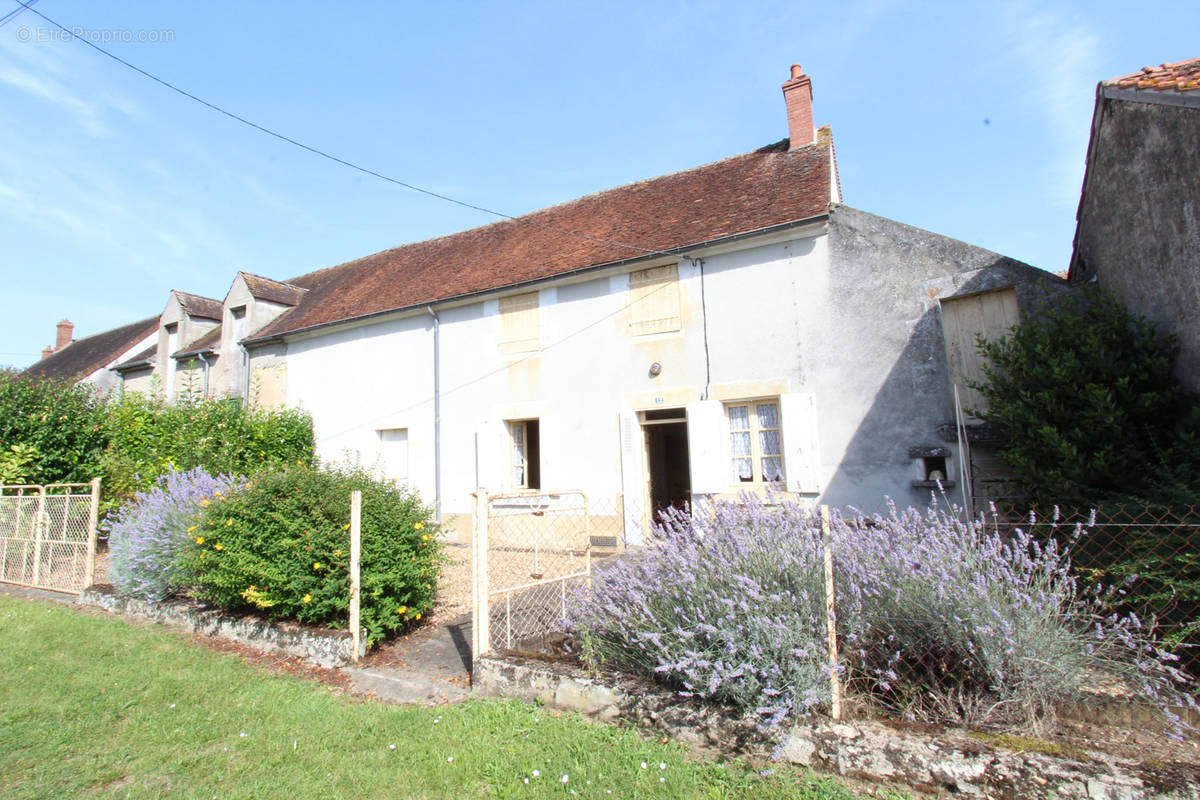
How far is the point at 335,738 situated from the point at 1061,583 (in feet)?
13.1

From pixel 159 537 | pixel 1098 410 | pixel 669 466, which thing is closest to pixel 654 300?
pixel 669 466

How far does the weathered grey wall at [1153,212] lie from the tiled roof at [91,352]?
23.8 meters

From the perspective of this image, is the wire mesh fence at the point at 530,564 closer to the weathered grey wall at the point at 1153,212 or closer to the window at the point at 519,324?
the window at the point at 519,324

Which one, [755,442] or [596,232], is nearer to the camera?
[755,442]

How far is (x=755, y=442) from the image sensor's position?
29.8ft

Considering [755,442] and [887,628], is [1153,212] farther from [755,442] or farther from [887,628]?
[755,442]

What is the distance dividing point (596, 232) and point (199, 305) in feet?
40.1

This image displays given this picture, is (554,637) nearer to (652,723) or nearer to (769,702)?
(652,723)

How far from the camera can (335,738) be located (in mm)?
3691

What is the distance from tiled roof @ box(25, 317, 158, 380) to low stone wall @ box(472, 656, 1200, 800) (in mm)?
21680

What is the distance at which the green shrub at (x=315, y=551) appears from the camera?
207 inches

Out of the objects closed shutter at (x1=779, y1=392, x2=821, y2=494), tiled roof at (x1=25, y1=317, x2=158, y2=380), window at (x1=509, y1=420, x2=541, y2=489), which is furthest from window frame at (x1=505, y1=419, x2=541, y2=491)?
tiled roof at (x1=25, y1=317, x2=158, y2=380)

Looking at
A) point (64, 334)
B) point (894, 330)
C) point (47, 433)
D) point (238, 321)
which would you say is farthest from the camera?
point (64, 334)

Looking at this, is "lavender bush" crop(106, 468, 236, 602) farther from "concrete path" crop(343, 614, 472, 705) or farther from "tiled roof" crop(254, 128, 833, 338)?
"tiled roof" crop(254, 128, 833, 338)
